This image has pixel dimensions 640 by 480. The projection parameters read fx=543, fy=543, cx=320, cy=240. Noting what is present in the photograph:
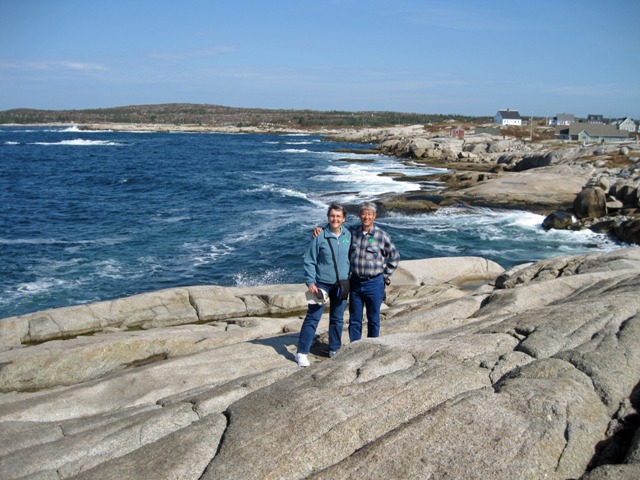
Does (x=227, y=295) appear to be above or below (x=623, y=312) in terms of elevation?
below

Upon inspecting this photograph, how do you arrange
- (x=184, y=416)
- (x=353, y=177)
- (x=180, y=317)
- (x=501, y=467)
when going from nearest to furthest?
(x=501, y=467) < (x=184, y=416) < (x=180, y=317) < (x=353, y=177)

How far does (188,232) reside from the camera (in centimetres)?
3027

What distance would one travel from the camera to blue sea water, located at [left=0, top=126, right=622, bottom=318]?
21.4 meters

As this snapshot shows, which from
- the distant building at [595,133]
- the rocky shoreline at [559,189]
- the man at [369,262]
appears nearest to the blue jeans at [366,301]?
the man at [369,262]

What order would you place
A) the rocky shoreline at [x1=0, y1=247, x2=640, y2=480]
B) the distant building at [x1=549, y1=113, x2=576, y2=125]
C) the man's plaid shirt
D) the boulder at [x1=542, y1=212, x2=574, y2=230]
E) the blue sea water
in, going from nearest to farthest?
the rocky shoreline at [x1=0, y1=247, x2=640, y2=480] < the man's plaid shirt < the blue sea water < the boulder at [x1=542, y1=212, x2=574, y2=230] < the distant building at [x1=549, y1=113, x2=576, y2=125]

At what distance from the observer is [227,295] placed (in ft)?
52.9

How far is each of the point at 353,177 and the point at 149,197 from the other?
21.1 m

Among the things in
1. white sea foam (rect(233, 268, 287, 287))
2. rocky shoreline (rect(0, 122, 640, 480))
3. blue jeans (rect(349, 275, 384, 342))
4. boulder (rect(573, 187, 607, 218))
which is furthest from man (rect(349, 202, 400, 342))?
boulder (rect(573, 187, 607, 218))

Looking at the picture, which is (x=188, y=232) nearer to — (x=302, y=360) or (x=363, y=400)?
(x=302, y=360)

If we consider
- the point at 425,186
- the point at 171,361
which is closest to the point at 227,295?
the point at 171,361

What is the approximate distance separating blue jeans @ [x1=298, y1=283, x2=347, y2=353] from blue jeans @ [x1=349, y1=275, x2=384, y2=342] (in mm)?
237

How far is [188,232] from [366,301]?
23104mm

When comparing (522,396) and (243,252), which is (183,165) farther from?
(522,396)

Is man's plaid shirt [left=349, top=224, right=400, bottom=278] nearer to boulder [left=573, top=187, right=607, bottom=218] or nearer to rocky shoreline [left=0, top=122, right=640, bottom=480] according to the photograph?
rocky shoreline [left=0, top=122, right=640, bottom=480]
